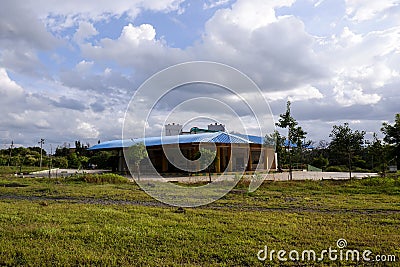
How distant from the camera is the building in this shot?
28.4m

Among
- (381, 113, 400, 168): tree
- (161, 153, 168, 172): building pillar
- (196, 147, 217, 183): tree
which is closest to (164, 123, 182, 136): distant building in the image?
(161, 153, 168, 172): building pillar

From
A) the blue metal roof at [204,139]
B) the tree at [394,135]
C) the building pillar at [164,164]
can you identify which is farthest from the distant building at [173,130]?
the tree at [394,135]

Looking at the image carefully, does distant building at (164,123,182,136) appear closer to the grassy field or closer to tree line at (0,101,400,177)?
tree line at (0,101,400,177)

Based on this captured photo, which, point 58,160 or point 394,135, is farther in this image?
point 58,160

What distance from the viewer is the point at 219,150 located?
29531 millimetres

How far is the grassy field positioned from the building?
53.1ft

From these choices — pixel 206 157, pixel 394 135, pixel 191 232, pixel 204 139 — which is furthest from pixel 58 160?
pixel 191 232

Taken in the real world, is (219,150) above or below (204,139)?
below

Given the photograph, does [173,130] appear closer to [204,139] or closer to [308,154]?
[204,139]

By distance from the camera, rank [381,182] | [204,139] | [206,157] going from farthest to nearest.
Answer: [204,139], [206,157], [381,182]

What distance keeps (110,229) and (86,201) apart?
5.55 m

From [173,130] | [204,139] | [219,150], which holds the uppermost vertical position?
[173,130]

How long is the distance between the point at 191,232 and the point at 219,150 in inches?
884

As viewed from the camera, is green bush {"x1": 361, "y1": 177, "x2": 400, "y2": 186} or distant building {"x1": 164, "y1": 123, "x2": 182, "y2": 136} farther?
distant building {"x1": 164, "y1": 123, "x2": 182, "y2": 136}
